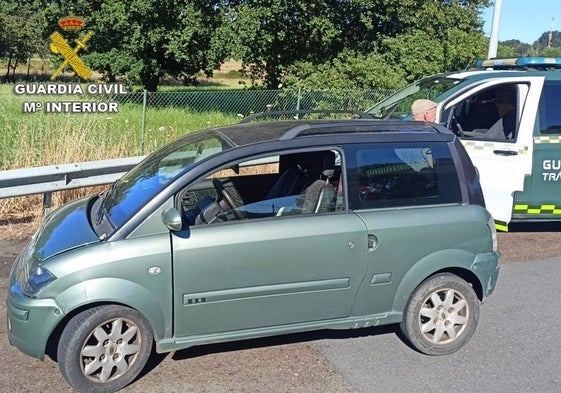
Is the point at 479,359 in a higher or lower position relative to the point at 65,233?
lower

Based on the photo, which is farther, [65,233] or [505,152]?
[505,152]

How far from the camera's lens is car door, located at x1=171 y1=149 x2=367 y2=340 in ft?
11.0

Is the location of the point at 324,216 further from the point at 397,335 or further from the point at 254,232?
the point at 397,335

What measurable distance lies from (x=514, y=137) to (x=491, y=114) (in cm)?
58

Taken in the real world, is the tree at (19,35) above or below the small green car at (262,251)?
above

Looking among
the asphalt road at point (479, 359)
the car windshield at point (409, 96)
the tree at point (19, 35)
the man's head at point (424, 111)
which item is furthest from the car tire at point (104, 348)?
the tree at point (19, 35)

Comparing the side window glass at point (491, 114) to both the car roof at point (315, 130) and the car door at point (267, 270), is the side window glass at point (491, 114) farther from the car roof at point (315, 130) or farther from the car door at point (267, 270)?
the car door at point (267, 270)

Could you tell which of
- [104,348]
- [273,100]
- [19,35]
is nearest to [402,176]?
[104,348]

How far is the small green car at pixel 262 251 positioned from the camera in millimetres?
3232

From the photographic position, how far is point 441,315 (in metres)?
3.96

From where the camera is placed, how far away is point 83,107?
37.9ft

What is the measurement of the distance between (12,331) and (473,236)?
10.2 feet
